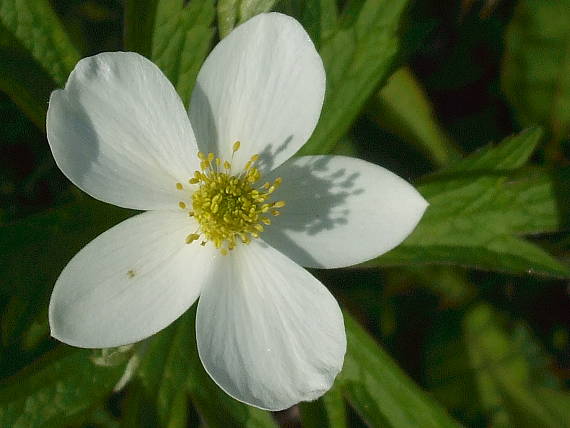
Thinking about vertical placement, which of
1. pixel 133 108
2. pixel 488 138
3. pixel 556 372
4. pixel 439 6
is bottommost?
pixel 556 372

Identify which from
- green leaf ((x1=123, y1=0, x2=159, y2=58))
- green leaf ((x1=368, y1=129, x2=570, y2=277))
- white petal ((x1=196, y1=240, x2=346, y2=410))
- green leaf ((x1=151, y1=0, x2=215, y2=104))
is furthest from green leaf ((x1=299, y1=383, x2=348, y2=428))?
green leaf ((x1=123, y1=0, x2=159, y2=58))

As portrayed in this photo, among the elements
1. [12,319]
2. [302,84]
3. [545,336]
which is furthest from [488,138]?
[12,319]

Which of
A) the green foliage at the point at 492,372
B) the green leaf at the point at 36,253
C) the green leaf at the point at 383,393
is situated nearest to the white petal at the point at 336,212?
the green leaf at the point at 383,393

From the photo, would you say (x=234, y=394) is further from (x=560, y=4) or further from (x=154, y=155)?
(x=560, y=4)

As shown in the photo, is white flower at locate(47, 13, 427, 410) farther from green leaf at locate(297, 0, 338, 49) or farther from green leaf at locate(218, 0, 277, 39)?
green leaf at locate(297, 0, 338, 49)

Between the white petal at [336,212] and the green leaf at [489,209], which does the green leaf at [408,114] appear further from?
the white petal at [336,212]

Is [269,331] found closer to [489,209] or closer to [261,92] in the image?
[261,92]

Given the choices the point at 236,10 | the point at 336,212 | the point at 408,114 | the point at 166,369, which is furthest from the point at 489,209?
the point at 166,369
